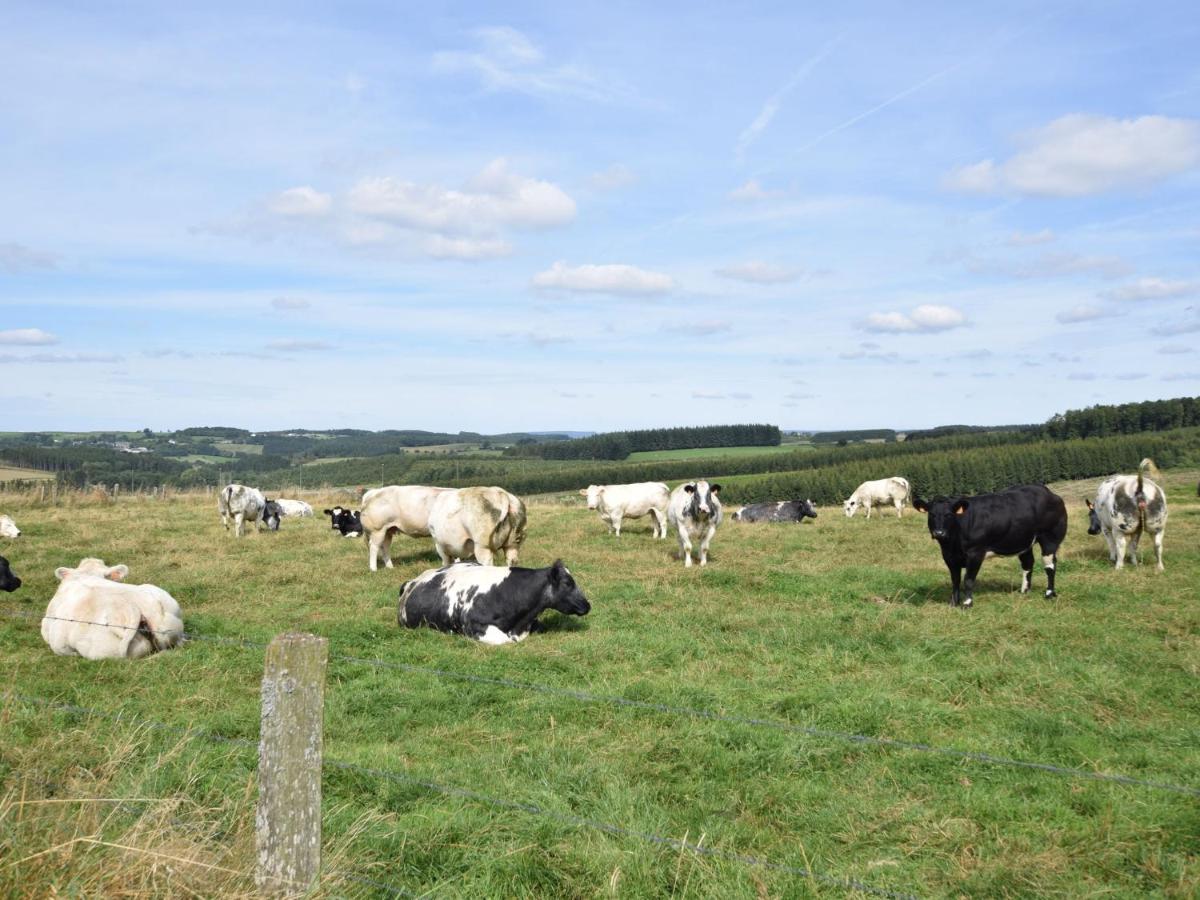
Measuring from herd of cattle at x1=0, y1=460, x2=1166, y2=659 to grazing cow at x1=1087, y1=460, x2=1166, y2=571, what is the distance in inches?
1.0

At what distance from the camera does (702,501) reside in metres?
18.0

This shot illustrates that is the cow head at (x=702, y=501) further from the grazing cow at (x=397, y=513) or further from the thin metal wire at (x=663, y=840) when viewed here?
the thin metal wire at (x=663, y=840)

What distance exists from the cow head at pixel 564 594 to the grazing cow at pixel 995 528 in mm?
6084

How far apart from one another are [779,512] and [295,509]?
19348 millimetres

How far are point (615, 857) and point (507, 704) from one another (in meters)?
3.35

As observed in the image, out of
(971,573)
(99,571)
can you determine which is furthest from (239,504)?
(971,573)

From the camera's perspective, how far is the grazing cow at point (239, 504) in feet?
79.8

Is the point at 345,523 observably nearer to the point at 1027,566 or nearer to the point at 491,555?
the point at 491,555

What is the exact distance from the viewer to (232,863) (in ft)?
13.4

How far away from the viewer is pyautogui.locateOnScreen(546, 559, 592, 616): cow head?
11.8 metres

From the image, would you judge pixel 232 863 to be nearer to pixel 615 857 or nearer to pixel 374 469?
pixel 615 857

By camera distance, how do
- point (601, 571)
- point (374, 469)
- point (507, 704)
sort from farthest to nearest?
point (374, 469) → point (601, 571) → point (507, 704)

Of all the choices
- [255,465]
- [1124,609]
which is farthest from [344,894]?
[255,465]

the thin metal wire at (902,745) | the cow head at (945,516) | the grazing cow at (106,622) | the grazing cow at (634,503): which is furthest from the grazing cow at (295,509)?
the thin metal wire at (902,745)
